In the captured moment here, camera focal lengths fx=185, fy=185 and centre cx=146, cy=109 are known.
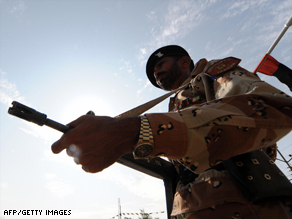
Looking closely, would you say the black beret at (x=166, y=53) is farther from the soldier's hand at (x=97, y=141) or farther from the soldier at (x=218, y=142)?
the soldier's hand at (x=97, y=141)

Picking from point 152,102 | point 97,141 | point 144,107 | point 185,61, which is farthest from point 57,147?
point 185,61

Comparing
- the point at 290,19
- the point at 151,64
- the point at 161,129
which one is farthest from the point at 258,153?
the point at 290,19

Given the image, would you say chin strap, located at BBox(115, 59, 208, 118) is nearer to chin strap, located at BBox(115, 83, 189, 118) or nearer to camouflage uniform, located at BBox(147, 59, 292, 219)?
chin strap, located at BBox(115, 83, 189, 118)

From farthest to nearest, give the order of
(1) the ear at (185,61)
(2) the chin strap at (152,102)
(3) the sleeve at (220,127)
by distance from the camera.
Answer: (1) the ear at (185,61), (2) the chin strap at (152,102), (3) the sleeve at (220,127)

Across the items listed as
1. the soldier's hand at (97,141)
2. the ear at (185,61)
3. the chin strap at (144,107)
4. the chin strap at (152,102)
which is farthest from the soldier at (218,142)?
the ear at (185,61)

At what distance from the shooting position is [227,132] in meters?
1.15

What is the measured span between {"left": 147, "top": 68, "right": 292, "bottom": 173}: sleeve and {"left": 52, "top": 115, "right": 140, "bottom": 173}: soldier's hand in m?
0.16

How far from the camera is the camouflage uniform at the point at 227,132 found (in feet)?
3.50

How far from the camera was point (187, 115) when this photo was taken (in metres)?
1.13

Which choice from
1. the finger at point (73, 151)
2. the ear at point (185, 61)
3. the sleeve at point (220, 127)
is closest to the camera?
A: the finger at point (73, 151)

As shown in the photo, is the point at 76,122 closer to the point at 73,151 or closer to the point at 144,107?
the point at 73,151

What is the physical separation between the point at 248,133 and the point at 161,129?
59cm

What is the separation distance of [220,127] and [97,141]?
28.9 inches

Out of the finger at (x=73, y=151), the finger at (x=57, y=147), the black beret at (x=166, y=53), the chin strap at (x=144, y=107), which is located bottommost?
the finger at (x=73, y=151)
